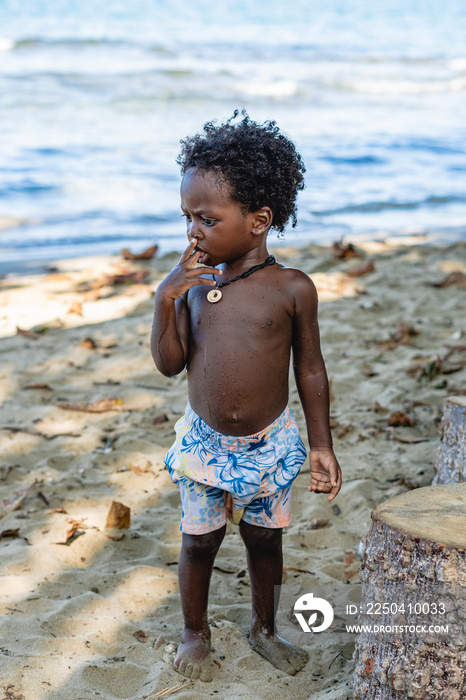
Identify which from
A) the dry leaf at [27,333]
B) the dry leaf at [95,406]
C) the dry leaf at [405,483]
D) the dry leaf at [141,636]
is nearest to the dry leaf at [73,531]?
the dry leaf at [141,636]

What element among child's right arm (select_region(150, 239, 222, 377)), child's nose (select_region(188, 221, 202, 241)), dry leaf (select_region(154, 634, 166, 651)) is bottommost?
dry leaf (select_region(154, 634, 166, 651))

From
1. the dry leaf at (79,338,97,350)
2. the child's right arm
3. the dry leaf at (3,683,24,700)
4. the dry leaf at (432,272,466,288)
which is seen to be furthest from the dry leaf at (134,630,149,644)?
the dry leaf at (432,272,466,288)

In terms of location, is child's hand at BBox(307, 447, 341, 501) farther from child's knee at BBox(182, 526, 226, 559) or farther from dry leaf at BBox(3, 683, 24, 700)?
dry leaf at BBox(3, 683, 24, 700)

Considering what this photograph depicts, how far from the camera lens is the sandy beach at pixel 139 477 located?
239cm

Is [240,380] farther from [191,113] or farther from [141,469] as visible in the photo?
[191,113]

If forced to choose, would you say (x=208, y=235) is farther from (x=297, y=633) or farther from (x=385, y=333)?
(x=385, y=333)

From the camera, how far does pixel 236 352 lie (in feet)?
7.46

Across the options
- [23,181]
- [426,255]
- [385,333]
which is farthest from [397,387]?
[23,181]

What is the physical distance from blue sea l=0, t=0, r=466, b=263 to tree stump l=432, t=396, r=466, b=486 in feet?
14.0

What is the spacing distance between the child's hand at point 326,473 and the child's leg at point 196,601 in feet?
1.13

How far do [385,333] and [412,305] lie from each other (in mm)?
632

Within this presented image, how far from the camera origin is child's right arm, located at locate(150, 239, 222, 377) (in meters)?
2.19

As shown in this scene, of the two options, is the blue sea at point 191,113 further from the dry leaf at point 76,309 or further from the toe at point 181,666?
the toe at point 181,666

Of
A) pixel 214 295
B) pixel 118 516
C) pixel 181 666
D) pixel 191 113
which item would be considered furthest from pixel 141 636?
pixel 191 113
